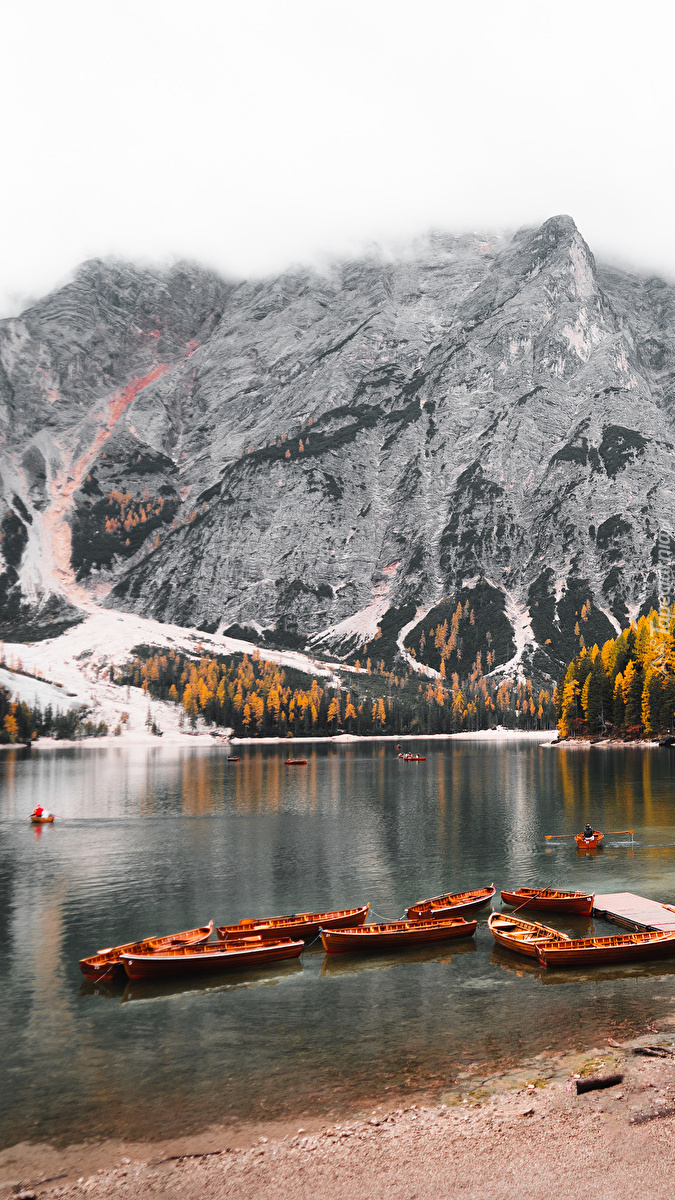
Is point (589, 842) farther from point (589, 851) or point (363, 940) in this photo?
point (363, 940)

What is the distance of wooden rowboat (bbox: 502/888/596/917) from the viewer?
159ft

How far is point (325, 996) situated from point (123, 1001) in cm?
985

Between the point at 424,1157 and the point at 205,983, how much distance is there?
20.1m

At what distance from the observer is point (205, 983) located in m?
38.9

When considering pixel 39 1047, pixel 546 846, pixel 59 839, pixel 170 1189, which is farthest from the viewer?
pixel 59 839

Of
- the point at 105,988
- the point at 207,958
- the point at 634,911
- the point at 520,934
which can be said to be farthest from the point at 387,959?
the point at 634,911

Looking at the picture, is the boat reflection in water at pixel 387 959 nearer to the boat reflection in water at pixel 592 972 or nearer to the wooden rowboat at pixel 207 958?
the wooden rowboat at pixel 207 958

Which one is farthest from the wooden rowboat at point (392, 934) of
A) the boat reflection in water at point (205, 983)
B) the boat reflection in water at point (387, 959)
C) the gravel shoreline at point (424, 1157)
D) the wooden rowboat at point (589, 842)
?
the wooden rowboat at point (589, 842)

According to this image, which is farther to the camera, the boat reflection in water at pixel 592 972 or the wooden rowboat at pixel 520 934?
the wooden rowboat at pixel 520 934

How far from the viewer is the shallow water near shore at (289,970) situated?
27.1 meters

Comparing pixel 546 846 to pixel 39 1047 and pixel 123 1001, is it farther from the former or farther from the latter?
pixel 39 1047

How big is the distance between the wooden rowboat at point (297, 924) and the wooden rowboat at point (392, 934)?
7.19 feet

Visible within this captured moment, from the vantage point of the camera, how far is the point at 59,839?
84938 mm

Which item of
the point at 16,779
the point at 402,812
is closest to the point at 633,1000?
the point at 402,812
